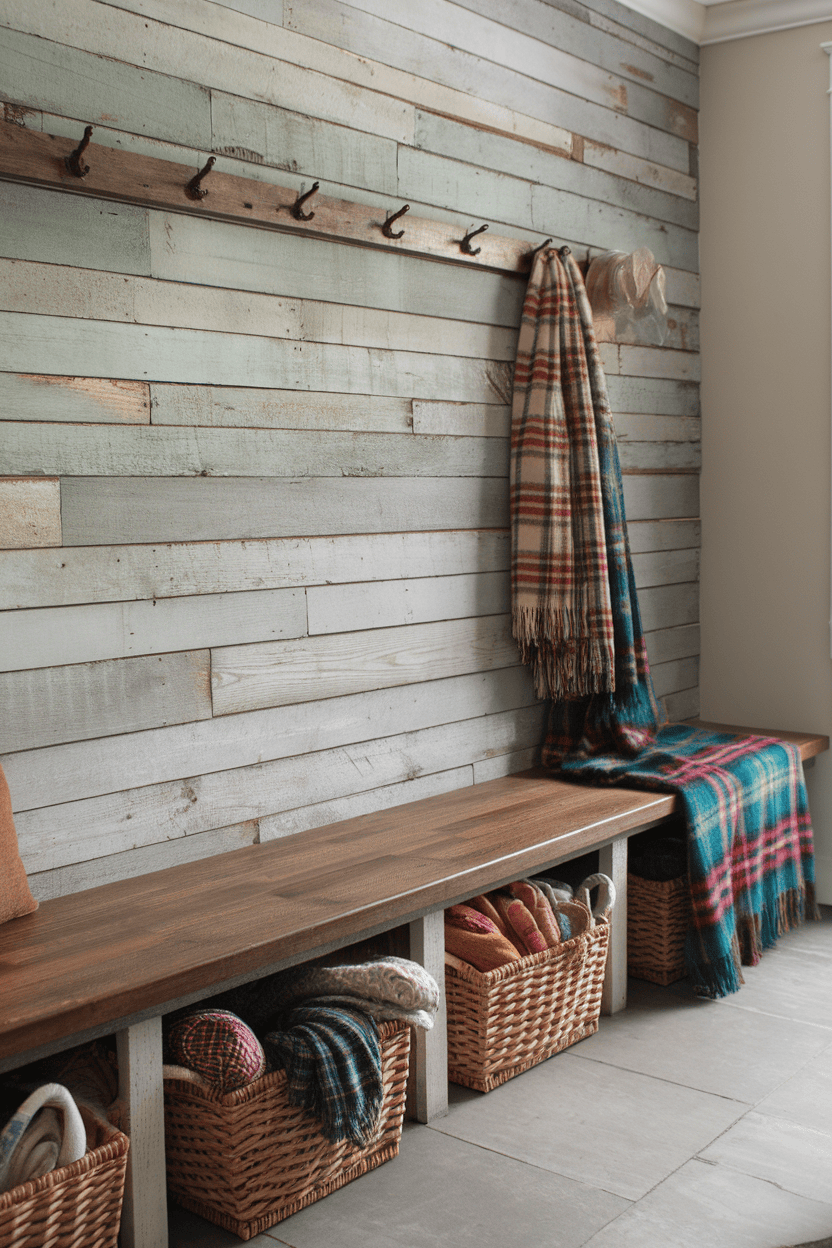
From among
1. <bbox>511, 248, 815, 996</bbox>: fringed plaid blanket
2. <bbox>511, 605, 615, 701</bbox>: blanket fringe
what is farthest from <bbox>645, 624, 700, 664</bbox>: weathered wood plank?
<bbox>511, 605, 615, 701</bbox>: blanket fringe

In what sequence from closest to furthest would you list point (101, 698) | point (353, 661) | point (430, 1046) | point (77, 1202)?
point (77, 1202) → point (101, 698) → point (430, 1046) → point (353, 661)

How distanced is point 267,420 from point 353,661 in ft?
1.82

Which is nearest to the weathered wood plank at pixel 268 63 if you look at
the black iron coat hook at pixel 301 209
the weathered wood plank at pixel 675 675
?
the black iron coat hook at pixel 301 209

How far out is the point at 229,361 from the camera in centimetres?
229

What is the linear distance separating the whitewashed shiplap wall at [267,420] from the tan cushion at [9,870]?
11 cm

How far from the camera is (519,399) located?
9.62ft

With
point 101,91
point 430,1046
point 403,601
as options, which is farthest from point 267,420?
point 430,1046

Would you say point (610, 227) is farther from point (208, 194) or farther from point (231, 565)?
point (231, 565)

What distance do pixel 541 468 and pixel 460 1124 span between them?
1.50 m

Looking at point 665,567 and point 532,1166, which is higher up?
point 665,567

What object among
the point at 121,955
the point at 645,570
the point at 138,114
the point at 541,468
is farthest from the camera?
the point at 645,570

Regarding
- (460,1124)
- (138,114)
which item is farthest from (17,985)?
(138,114)

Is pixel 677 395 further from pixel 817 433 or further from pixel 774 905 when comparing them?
pixel 774 905

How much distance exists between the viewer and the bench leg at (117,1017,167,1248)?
1.71 meters
